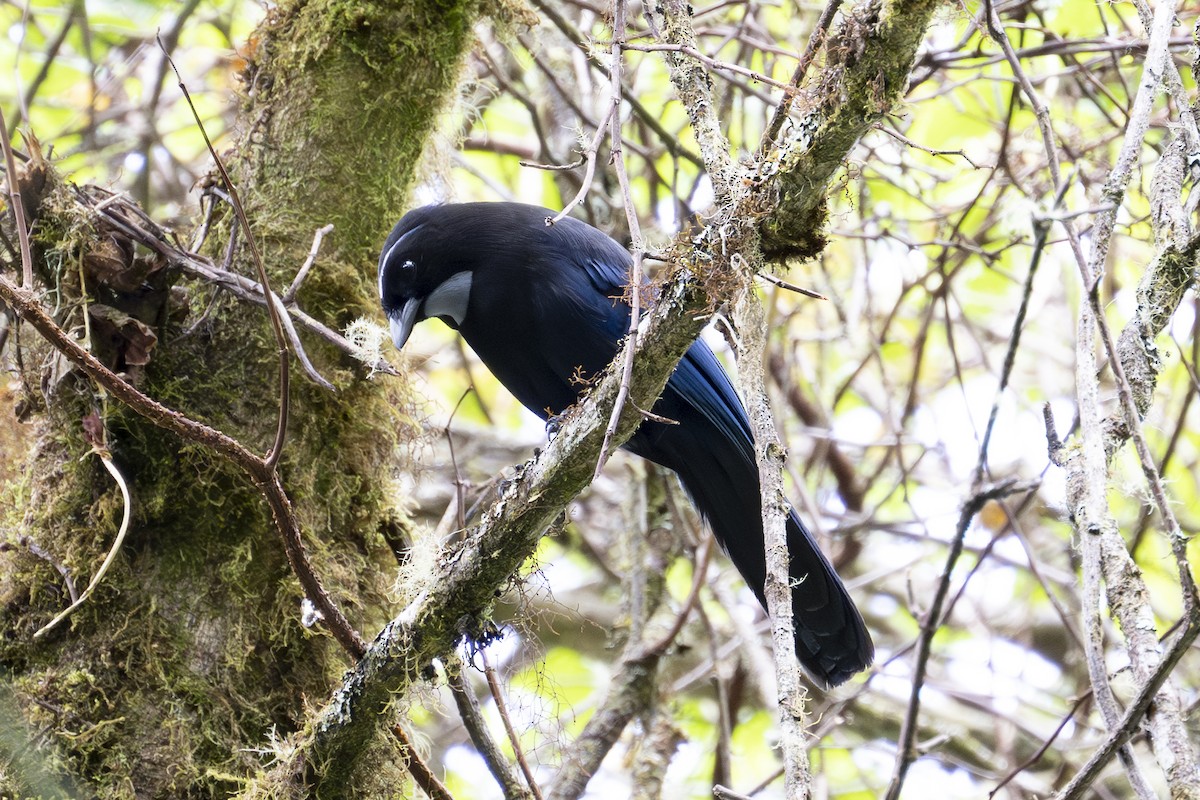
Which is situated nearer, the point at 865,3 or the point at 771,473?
the point at 865,3

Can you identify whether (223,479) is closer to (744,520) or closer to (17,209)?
(17,209)

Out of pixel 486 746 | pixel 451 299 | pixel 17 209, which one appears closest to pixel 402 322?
pixel 451 299

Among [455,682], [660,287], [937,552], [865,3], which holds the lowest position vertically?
[455,682]

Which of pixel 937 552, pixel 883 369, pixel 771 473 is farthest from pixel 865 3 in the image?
pixel 937 552

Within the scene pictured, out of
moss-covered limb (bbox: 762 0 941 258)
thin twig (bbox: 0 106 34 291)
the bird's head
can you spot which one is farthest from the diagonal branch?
the bird's head

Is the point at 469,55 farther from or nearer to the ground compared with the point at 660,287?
farther from the ground

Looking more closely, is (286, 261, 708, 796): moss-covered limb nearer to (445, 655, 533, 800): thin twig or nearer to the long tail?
(445, 655, 533, 800): thin twig

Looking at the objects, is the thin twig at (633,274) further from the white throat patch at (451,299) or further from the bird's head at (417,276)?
the white throat patch at (451,299)

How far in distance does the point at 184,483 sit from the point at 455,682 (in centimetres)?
85

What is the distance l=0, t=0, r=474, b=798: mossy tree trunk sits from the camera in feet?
8.65

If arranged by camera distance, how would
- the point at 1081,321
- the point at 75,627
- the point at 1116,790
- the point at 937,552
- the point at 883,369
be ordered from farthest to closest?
1. the point at 937,552
2. the point at 1116,790
3. the point at 883,369
4. the point at 75,627
5. the point at 1081,321

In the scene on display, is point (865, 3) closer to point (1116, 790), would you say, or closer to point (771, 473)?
point (771, 473)

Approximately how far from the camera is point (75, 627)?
270cm

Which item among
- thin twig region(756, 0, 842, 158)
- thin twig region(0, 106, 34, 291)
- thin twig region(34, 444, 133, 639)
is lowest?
thin twig region(34, 444, 133, 639)
